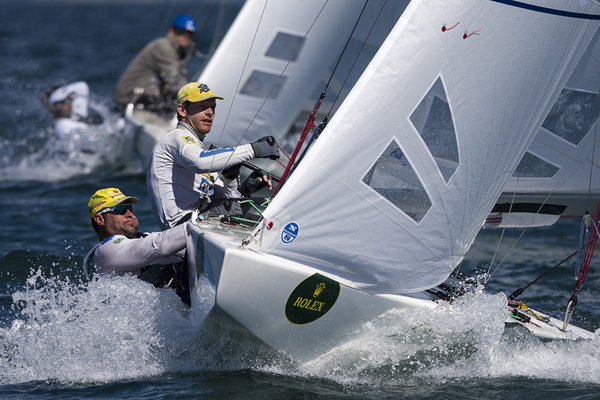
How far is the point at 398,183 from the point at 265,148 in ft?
2.60

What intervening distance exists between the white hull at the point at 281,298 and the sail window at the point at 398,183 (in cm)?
45

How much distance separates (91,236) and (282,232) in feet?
12.0

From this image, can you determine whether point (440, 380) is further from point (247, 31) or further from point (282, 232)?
point (247, 31)

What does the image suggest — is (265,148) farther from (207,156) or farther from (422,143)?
(422,143)

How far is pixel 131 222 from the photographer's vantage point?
4.20 m

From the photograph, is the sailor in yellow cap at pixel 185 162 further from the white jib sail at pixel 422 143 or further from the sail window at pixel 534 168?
the sail window at pixel 534 168

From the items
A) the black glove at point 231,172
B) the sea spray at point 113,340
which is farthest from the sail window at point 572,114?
the sea spray at point 113,340

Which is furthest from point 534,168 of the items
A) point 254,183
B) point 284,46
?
point 284,46

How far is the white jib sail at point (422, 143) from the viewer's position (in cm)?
337

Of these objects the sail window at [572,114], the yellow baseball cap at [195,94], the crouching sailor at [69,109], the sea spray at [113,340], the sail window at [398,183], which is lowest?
the crouching sailor at [69,109]

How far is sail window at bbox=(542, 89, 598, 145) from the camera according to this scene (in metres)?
4.66

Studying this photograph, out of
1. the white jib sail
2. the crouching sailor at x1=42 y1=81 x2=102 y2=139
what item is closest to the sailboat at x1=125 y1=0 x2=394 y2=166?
the crouching sailor at x1=42 y1=81 x2=102 y2=139

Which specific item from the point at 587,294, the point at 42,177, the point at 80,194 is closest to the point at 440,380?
the point at 587,294

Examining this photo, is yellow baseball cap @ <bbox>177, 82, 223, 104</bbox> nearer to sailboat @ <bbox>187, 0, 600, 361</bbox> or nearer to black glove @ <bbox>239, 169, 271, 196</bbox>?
black glove @ <bbox>239, 169, 271, 196</bbox>
